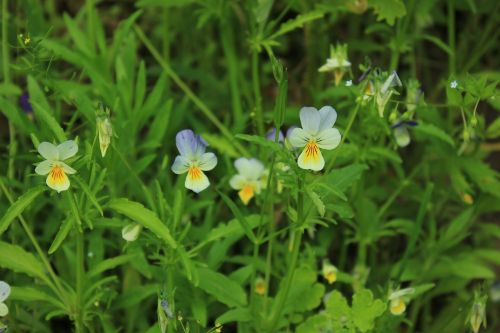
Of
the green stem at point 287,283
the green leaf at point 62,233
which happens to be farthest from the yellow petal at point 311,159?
the green leaf at point 62,233

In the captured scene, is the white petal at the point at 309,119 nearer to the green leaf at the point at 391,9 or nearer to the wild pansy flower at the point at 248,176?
the wild pansy flower at the point at 248,176


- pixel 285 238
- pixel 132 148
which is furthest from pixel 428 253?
pixel 132 148

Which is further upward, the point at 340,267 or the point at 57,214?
A: the point at 57,214

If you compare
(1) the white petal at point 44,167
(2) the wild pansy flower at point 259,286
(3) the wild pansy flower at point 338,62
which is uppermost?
(3) the wild pansy flower at point 338,62

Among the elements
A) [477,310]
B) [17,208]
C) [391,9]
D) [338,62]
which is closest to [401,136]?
[338,62]

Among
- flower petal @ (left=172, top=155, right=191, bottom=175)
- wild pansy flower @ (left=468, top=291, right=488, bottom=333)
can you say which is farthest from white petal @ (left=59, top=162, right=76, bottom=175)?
wild pansy flower @ (left=468, top=291, right=488, bottom=333)

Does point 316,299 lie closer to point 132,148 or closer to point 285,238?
point 285,238
